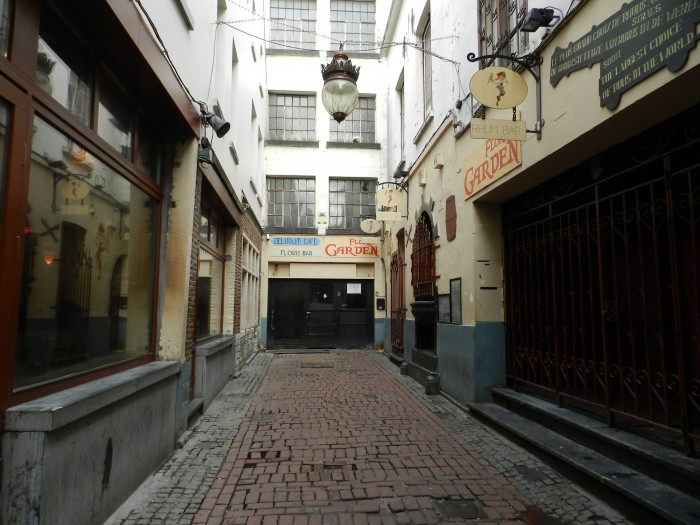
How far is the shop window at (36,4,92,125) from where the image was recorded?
2900mm

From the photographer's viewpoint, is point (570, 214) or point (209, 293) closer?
point (570, 214)

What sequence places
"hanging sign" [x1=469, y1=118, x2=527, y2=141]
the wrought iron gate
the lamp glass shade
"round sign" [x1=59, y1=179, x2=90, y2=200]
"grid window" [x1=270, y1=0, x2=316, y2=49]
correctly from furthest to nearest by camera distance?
"grid window" [x1=270, y1=0, x2=316, y2=49] → the wrought iron gate → the lamp glass shade → "hanging sign" [x1=469, y1=118, x2=527, y2=141] → "round sign" [x1=59, y1=179, x2=90, y2=200]

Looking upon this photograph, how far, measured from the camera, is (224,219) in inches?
338

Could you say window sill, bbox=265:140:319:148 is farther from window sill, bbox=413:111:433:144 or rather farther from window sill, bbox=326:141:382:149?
window sill, bbox=413:111:433:144

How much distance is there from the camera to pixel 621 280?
6.00 meters

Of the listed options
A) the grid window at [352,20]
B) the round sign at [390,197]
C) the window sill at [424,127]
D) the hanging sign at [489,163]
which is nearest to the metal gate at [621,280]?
the hanging sign at [489,163]

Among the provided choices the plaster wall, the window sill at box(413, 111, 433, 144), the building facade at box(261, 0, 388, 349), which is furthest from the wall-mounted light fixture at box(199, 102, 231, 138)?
the building facade at box(261, 0, 388, 349)

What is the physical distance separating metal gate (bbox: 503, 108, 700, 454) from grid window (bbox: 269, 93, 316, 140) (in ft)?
33.9

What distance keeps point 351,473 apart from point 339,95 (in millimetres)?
4169

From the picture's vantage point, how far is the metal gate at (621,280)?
3.63m

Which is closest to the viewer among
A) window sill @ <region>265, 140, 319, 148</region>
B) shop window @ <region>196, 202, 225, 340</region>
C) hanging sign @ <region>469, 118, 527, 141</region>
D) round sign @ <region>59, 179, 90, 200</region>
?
round sign @ <region>59, 179, 90, 200</region>

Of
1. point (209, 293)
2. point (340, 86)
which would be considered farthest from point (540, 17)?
point (209, 293)

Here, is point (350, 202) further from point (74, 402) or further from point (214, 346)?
point (74, 402)

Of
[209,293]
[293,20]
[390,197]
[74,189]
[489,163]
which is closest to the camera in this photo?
[74,189]
